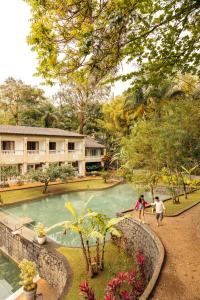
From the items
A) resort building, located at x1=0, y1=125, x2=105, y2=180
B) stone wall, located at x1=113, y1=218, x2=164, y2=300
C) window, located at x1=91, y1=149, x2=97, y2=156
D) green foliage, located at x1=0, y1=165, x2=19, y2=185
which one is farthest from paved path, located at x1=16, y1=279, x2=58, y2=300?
window, located at x1=91, y1=149, x2=97, y2=156

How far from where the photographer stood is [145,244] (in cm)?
1009

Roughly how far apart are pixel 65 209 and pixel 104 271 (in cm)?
1055

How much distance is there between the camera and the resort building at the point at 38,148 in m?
27.1

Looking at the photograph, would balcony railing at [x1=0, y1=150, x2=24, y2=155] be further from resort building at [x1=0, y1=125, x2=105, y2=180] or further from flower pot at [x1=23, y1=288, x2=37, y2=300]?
flower pot at [x1=23, y1=288, x2=37, y2=300]

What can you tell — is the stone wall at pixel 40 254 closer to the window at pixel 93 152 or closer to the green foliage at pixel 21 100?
the window at pixel 93 152

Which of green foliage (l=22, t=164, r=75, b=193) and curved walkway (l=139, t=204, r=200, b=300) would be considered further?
green foliage (l=22, t=164, r=75, b=193)

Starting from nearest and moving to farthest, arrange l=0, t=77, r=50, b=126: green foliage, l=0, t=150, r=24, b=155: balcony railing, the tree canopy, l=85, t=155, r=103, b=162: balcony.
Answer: the tree canopy, l=0, t=150, r=24, b=155: balcony railing, l=85, t=155, r=103, b=162: balcony, l=0, t=77, r=50, b=126: green foliage

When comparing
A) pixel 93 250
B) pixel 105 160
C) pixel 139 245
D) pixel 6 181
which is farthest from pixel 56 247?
pixel 105 160

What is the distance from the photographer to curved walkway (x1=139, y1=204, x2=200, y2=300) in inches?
245

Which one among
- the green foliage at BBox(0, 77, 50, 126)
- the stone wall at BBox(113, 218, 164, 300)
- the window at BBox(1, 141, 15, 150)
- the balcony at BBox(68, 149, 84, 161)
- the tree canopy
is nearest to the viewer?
the tree canopy

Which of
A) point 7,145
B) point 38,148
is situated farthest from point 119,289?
point 38,148

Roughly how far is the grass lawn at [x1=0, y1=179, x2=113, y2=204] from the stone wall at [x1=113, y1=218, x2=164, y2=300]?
12194mm

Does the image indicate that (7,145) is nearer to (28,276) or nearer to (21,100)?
(21,100)

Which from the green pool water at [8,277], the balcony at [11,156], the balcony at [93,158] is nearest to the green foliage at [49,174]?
the balcony at [11,156]
